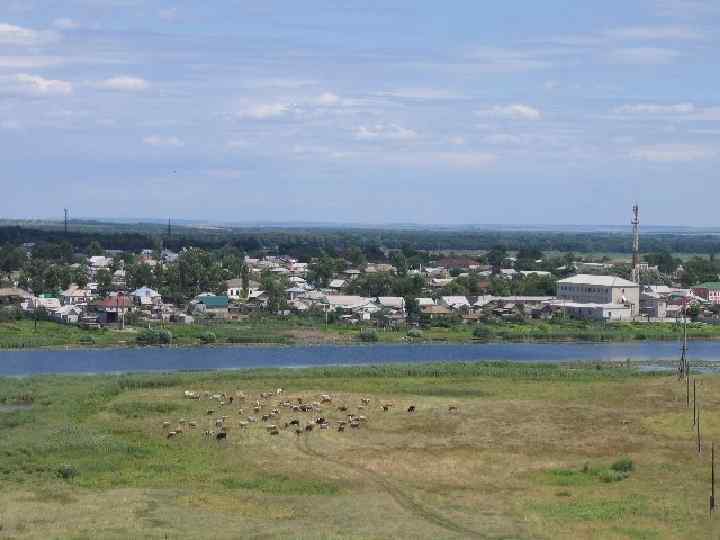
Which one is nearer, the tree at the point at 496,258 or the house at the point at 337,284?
the house at the point at 337,284

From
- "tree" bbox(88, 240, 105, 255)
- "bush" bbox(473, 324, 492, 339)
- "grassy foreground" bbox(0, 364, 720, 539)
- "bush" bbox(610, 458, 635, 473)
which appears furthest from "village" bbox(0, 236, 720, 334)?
"bush" bbox(610, 458, 635, 473)

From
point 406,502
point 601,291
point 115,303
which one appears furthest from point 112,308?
point 406,502

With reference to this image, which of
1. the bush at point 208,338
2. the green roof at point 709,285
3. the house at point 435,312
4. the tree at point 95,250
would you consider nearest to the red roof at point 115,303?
→ the bush at point 208,338

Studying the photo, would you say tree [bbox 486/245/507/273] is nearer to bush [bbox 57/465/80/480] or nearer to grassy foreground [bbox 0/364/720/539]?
grassy foreground [bbox 0/364/720/539]

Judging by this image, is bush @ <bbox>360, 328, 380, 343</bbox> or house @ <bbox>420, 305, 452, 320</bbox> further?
house @ <bbox>420, 305, 452, 320</bbox>

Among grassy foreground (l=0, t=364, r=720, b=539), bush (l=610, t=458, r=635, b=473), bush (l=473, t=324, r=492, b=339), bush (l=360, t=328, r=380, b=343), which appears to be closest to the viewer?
grassy foreground (l=0, t=364, r=720, b=539)

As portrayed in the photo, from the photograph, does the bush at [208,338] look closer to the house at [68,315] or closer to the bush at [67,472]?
the house at [68,315]
